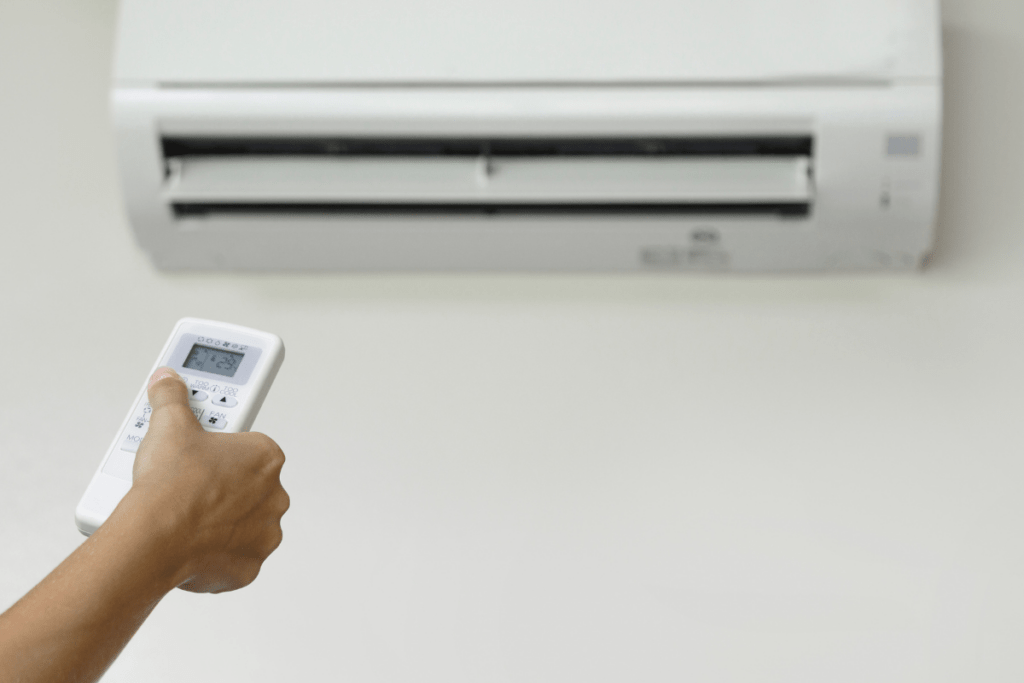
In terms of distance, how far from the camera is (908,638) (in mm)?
1010

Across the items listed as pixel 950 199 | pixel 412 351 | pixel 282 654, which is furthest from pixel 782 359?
pixel 282 654

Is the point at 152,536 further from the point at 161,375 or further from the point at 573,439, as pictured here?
the point at 573,439

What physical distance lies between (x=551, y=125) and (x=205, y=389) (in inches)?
21.2

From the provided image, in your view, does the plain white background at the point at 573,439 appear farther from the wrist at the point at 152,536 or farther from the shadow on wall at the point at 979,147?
the wrist at the point at 152,536

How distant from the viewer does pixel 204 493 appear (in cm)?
76

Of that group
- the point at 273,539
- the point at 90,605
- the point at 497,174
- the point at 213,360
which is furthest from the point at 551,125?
the point at 90,605

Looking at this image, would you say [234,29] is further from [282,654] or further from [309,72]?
[282,654]

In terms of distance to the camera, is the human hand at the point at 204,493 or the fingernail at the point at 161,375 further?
the fingernail at the point at 161,375

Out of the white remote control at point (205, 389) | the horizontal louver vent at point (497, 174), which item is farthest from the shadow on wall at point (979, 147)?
the white remote control at point (205, 389)

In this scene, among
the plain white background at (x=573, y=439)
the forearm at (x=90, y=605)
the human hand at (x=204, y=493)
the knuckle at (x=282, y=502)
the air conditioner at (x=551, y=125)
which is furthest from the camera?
the air conditioner at (x=551, y=125)

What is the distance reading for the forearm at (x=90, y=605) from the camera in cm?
64

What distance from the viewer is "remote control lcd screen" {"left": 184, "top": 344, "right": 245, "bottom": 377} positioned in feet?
3.02

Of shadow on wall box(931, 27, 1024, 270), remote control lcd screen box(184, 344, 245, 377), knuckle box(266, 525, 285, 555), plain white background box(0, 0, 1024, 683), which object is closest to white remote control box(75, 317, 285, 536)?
remote control lcd screen box(184, 344, 245, 377)

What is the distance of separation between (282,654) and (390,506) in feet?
0.65
